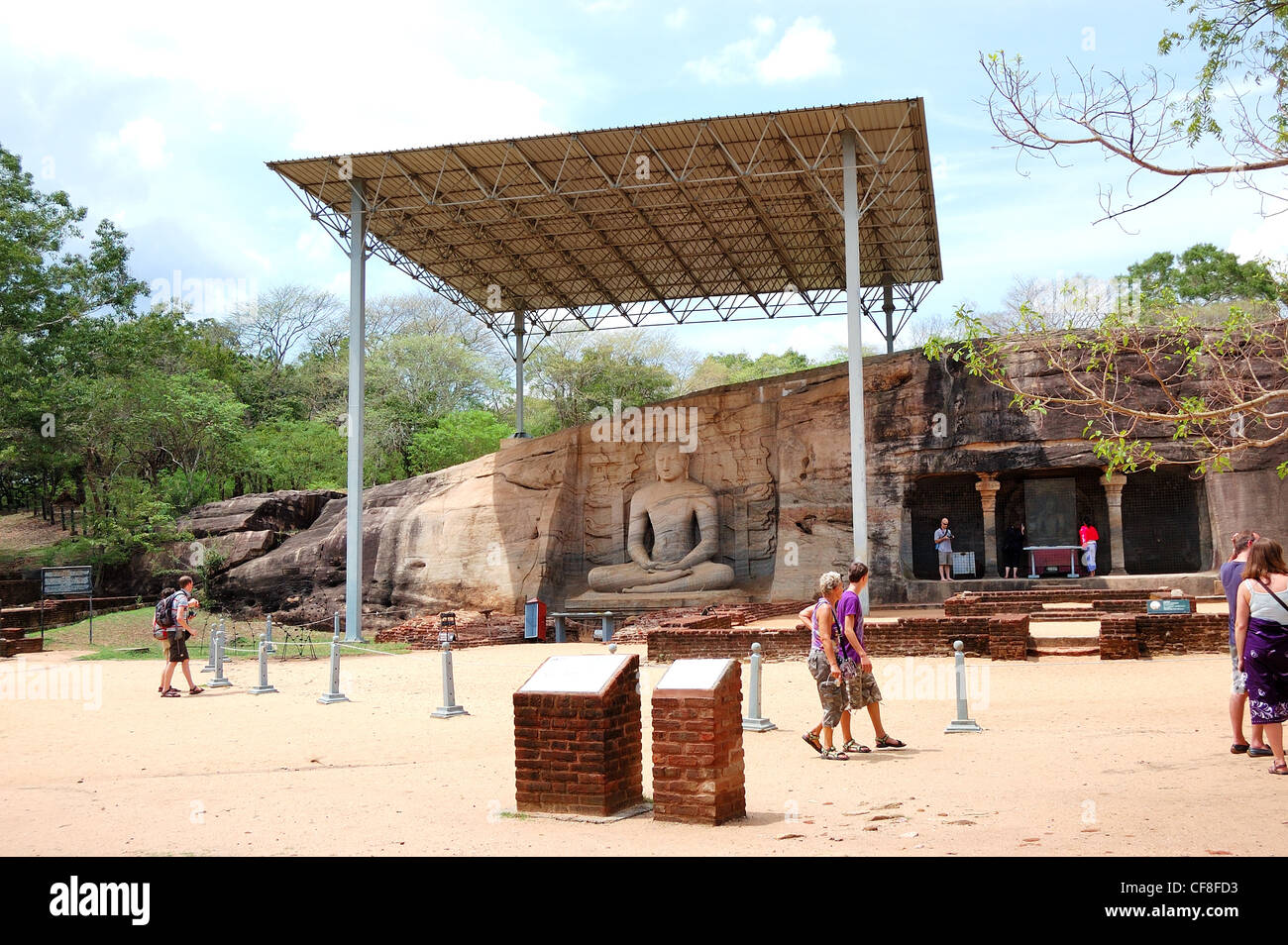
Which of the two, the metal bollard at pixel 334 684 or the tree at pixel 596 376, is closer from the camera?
the metal bollard at pixel 334 684

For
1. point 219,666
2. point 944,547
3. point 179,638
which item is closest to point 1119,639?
point 944,547

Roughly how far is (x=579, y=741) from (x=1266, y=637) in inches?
183

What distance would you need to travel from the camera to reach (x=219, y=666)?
609 inches

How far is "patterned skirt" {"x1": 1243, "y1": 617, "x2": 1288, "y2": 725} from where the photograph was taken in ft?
22.7

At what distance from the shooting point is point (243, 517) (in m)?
30.0

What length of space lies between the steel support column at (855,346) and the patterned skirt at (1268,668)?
11.6m

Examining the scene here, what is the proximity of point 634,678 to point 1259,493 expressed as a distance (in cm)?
1739

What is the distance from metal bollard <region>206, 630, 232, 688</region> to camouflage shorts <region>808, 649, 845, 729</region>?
33.3ft

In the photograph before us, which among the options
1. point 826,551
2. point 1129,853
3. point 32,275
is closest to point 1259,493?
point 826,551

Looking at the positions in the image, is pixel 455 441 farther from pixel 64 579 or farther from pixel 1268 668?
pixel 1268 668

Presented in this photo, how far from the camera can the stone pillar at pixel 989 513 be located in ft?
73.3

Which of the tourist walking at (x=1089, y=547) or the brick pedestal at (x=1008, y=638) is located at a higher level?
the tourist walking at (x=1089, y=547)

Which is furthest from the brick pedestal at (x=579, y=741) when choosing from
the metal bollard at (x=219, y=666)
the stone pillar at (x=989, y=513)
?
the stone pillar at (x=989, y=513)

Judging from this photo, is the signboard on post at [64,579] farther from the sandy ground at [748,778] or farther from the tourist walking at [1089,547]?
the tourist walking at [1089,547]
